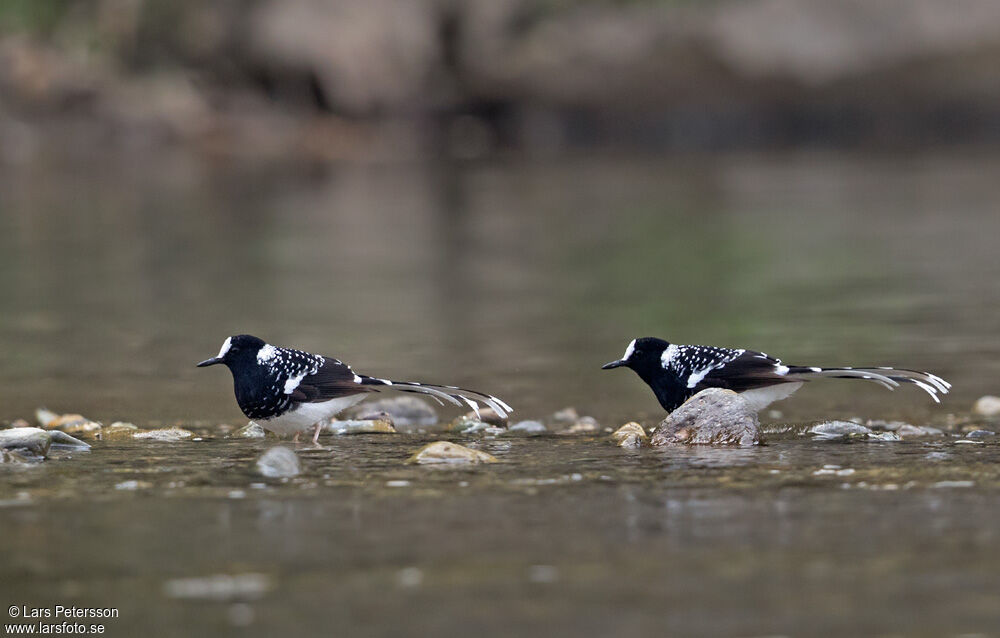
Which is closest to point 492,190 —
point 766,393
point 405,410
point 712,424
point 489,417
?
point 405,410

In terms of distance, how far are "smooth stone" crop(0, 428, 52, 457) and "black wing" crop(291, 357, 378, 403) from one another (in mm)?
1254

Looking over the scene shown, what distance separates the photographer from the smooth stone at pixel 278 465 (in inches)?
247

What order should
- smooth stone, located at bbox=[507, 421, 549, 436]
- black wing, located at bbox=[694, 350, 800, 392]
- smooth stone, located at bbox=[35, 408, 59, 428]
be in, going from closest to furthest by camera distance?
1. black wing, located at bbox=[694, 350, 800, 392]
2. smooth stone, located at bbox=[507, 421, 549, 436]
3. smooth stone, located at bbox=[35, 408, 59, 428]

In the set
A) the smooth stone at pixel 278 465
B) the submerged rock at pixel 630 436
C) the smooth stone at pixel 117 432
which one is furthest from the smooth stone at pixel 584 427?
the smooth stone at pixel 117 432

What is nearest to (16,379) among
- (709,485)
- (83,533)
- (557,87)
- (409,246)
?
(83,533)

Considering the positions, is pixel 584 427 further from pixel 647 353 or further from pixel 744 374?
pixel 744 374

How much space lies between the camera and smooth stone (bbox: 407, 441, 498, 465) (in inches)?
254

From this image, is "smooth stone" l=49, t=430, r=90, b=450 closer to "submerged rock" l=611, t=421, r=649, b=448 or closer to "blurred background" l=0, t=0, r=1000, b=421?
"blurred background" l=0, t=0, r=1000, b=421

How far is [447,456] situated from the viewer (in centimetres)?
647

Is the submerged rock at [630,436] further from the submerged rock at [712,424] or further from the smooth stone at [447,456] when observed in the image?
the smooth stone at [447,456]

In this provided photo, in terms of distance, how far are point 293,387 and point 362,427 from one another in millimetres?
674

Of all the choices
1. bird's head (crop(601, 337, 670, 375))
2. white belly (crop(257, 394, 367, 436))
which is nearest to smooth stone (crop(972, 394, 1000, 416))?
bird's head (crop(601, 337, 670, 375))

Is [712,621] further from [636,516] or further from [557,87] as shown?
[557,87]

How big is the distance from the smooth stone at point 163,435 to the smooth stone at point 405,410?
1178mm
